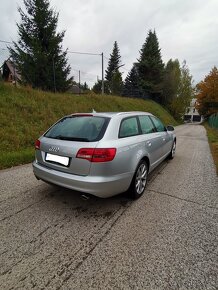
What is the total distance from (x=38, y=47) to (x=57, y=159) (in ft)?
51.1

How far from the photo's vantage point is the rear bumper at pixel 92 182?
265 centimetres

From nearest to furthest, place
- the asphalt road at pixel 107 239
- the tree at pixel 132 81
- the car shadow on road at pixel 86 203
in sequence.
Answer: the asphalt road at pixel 107 239 → the car shadow on road at pixel 86 203 → the tree at pixel 132 81

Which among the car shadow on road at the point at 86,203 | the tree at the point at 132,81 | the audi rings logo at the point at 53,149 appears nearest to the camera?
the audi rings logo at the point at 53,149

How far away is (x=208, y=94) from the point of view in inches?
1633

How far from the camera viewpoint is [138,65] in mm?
34562

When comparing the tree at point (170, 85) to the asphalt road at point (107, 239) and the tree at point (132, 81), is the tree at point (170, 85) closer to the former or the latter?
the tree at point (132, 81)

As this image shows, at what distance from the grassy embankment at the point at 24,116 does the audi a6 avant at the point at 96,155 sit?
2.71 m

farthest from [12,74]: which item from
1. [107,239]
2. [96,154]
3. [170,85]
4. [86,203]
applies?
[170,85]

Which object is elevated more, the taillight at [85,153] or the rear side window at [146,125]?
the rear side window at [146,125]

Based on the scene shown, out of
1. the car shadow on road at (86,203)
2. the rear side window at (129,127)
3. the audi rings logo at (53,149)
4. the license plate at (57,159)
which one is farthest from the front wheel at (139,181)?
the audi rings logo at (53,149)

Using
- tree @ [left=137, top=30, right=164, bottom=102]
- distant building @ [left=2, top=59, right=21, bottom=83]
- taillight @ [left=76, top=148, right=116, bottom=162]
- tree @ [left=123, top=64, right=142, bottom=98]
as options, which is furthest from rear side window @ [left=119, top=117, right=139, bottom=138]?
tree @ [left=137, top=30, right=164, bottom=102]

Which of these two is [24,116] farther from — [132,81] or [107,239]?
[132,81]

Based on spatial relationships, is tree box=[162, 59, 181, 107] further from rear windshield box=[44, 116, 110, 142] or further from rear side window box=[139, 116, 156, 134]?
rear windshield box=[44, 116, 110, 142]

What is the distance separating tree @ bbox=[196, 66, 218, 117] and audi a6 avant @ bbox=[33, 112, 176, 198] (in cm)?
4403
